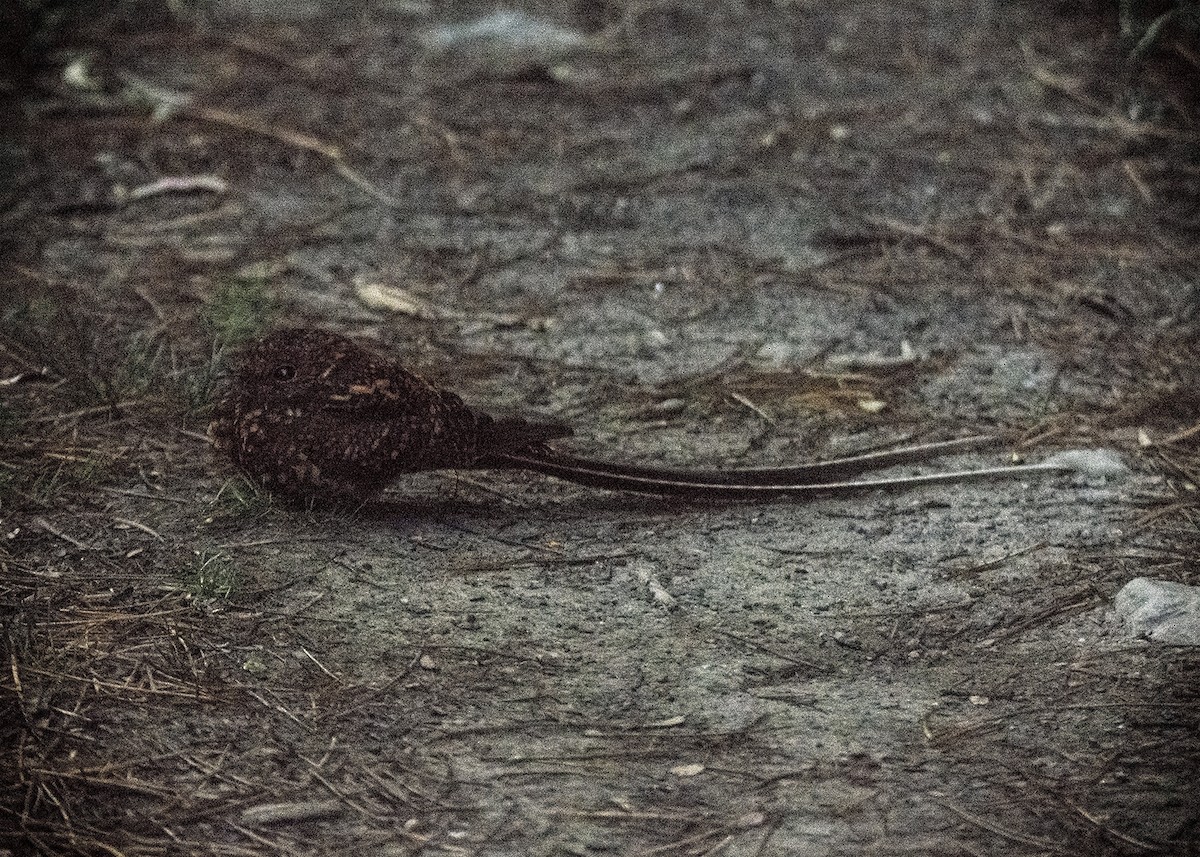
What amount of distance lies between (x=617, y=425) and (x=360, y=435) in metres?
0.73

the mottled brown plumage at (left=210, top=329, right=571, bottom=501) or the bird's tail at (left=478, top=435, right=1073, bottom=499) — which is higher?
the mottled brown plumage at (left=210, top=329, right=571, bottom=501)

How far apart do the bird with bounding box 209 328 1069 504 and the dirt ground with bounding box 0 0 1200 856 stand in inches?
2.9

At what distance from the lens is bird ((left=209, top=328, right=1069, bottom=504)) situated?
2732 millimetres

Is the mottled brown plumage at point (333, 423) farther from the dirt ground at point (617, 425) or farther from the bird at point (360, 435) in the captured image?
the dirt ground at point (617, 425)

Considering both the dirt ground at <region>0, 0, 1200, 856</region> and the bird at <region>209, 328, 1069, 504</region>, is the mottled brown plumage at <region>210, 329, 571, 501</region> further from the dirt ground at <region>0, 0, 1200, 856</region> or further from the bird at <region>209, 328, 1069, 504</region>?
the dirt ground at <region>0, 0, 1200, 856</region>

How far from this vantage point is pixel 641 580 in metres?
2.70

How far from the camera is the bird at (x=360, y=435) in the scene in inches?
108

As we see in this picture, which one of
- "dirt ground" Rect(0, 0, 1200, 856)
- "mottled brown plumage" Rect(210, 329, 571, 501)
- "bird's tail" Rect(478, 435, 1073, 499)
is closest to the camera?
"dirt ground" Rect(0, 0, 1200, 856)

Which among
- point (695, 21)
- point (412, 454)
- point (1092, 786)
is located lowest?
point (1092, 786)

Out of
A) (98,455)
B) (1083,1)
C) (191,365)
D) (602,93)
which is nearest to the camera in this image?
(98,455)

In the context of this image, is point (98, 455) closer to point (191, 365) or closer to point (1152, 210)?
point (191, 365)

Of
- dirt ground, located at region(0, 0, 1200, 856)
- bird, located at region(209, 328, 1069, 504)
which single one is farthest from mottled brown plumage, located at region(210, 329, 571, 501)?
dirt ground, located at region(0, 0, 1200, 856)

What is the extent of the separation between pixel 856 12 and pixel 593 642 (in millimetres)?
3847

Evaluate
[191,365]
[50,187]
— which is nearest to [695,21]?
[50,187]
